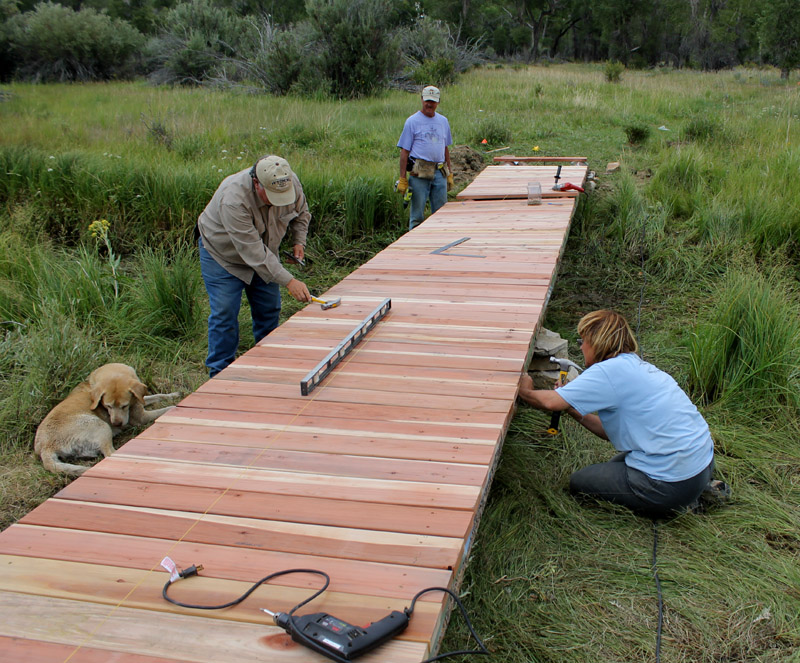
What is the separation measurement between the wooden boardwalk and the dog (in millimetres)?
945

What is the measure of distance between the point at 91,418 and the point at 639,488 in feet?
10.1

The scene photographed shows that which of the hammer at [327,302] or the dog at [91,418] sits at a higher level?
the hammer at [327,302]

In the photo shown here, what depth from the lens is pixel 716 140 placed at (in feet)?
34.2

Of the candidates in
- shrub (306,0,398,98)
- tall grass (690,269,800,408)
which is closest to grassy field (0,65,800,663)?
tall grass (690,269,800,408)

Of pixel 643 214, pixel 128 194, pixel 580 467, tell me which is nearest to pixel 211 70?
pixel 128 194

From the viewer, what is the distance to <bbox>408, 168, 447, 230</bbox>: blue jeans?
7.50 m

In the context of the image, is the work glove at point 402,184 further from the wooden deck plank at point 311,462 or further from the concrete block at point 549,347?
the wooden deck plank at point 311,462

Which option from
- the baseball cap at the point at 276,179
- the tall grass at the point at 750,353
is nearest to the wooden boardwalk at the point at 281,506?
the baseball cap at the point at 276,179

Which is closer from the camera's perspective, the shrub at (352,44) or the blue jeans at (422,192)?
the blue jeans at (422,192)

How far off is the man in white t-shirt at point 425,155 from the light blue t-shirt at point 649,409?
4639 mm

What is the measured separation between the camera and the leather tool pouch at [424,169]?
7.38m

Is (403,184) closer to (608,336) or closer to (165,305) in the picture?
(165,305)

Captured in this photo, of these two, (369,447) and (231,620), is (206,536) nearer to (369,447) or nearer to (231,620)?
(231,620)

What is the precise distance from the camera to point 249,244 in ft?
13.3
